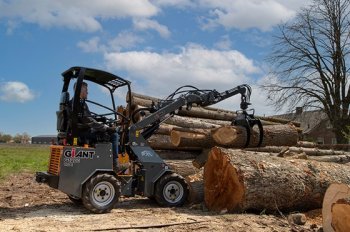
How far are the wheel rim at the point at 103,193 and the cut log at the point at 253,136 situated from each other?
3.28 m

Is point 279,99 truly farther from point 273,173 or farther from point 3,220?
point 3,220

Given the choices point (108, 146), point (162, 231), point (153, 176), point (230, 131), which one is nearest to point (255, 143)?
point (230, 131)

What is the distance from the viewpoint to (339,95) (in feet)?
92.6

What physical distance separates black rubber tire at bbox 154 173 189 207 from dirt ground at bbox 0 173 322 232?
20 centimetres

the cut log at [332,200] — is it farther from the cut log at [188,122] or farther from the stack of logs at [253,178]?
the cut log at [188,122]

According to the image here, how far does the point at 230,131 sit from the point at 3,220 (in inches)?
205

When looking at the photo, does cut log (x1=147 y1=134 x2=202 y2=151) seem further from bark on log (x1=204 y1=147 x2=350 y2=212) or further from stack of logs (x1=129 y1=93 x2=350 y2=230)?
bark on log (x1=204 y1=147 x2=350 y2=212)

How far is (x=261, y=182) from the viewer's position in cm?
855

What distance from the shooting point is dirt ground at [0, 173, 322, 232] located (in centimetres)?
728

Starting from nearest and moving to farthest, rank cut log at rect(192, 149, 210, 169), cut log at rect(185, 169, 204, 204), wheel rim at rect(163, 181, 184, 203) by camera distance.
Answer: wheel rim at rect(163, 181, 184, 203) → cut log at rect(185, 169, 204, 204) → cut log at rect(192, 149, 210, 169)

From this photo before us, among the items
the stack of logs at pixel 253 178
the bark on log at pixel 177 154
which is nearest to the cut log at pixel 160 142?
the bark on log at pixel 177 154

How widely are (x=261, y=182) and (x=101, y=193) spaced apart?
9.59 feet

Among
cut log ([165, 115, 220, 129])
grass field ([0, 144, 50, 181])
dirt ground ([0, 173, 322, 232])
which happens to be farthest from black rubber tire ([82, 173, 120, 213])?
grass field ([0, 144, 50, 181])

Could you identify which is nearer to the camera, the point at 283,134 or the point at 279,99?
the point at 283,134
